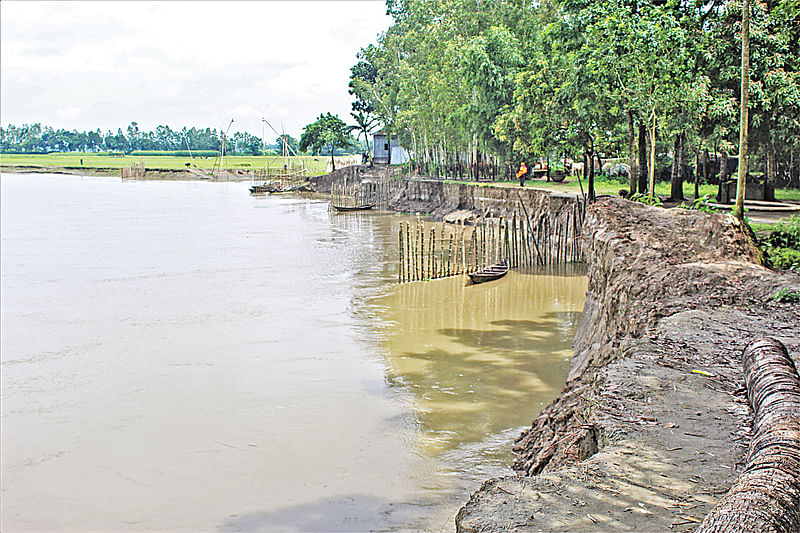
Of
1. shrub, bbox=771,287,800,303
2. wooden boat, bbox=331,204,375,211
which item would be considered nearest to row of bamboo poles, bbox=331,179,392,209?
wooden boat, bbox=331,204,375,211

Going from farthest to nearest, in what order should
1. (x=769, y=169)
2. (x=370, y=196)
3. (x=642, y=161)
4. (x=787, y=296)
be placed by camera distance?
(x=370, y=196)
(x=642, y=161)
(x=769, y=169)
(x=787, y=296)

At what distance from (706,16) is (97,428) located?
1928 centimetres

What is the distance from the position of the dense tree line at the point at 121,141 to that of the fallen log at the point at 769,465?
15222 centimetres

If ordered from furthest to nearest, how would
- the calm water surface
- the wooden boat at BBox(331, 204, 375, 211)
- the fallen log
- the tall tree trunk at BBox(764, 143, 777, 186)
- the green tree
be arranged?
the green tree → the wooden boat at BBox(331, 204, 375, 211) → the tall tree trunk at BBox(764, 143, 777, 186) → the calm water surface → the fallen log

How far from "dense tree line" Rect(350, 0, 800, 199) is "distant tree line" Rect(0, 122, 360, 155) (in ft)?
378

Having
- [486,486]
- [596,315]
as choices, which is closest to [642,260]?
[596,315]

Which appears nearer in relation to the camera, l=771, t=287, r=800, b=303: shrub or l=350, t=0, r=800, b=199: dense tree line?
l=771, t=287, r=800, b=303: shrub

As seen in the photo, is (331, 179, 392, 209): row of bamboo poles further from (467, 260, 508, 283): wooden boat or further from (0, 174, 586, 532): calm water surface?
(467, 260, 508, 283): wooden boat

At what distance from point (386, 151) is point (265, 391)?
197 ft

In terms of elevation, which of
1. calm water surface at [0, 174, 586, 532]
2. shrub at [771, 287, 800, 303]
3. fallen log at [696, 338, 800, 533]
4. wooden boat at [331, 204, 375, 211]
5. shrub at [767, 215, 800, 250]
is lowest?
calm water surface at [0, 174, 586, 532]

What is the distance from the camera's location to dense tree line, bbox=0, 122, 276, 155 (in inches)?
6156

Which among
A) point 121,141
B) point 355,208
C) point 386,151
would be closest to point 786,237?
point 355,208

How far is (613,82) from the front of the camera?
23953 millimetres

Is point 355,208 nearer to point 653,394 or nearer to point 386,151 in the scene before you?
point 386,151
